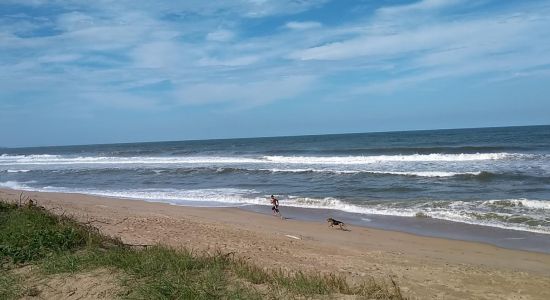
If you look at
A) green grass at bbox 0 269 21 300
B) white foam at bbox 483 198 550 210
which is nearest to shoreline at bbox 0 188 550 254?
white foam at bbox 483 198 550 210

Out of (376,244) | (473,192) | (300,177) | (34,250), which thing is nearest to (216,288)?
(34,250)

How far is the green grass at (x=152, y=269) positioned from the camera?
435 centimetres

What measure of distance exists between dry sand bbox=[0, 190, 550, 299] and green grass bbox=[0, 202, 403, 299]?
1892mm

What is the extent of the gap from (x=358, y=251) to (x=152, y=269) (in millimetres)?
5545

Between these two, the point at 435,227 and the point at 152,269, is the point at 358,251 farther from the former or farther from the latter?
the point at 152,269

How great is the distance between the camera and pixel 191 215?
14094 mm

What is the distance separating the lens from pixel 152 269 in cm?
492

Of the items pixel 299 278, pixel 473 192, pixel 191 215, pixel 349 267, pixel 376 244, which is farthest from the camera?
pixel 473 192

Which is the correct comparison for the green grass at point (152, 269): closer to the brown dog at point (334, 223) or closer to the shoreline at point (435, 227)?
the shoreline at point (435, 227)

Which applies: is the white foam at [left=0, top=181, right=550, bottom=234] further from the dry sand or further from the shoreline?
the dry sand

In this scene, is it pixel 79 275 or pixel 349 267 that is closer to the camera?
pixel 79 275

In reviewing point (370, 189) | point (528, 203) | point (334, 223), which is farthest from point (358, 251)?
point (370, 189)

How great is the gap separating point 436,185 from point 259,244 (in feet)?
38.6

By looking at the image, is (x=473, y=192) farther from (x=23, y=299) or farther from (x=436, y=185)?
(x=23, y=299)
